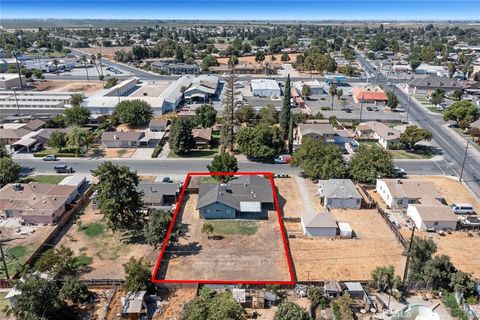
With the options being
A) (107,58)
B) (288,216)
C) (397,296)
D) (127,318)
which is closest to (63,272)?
(127,318)

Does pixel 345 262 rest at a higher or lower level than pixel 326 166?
lower

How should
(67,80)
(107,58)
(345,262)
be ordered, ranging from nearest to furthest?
(345,262)
(67,80)
(107,58)

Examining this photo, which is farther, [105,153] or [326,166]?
[105,153]

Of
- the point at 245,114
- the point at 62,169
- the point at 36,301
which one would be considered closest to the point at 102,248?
the point at 36,301

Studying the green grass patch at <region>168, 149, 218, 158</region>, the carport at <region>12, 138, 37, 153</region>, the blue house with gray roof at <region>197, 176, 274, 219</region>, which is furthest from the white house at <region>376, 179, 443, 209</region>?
the carport at <region>12, 138, 37, 153</region>

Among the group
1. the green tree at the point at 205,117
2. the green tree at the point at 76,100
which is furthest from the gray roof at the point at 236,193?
the green tree at the point at 76,100

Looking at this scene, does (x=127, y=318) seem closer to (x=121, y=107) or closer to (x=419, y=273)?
(x=419, y=273)

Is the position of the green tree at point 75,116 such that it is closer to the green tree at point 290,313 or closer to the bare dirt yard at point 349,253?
the bare dirt yard at point 349,253
